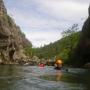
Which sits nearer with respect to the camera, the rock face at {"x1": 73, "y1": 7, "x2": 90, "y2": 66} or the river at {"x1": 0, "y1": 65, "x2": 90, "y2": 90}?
the river at {"x1": 0, "y1": 65, "x2": 90, "y2": 90}

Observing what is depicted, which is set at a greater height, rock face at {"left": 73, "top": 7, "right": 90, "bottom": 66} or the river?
rock face at {"left": 73, "top": 7, "right": 90, "bottom": 66}

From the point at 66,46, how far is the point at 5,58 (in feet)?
96.9

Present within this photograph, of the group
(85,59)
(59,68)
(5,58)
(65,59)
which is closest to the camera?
(59,68)

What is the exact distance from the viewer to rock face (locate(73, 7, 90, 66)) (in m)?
110

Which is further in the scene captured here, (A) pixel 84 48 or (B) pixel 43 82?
(A) pixel 84 48

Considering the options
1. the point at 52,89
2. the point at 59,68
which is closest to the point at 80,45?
the point at 59,68

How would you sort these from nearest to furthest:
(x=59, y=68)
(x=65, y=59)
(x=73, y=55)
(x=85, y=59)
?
(x=59, y=68) < (x=85, y=59) < (x=73, y=55) < (x=65, y=59)

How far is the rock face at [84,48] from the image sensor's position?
110 metres

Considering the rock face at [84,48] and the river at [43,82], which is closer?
the river at [43,82]

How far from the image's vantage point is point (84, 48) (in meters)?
112

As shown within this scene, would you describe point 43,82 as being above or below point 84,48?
below

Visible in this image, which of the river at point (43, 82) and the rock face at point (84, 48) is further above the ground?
the rock face at point (84, 48)

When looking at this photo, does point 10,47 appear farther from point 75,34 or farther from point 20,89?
point 20,89

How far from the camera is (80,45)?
379 ft
